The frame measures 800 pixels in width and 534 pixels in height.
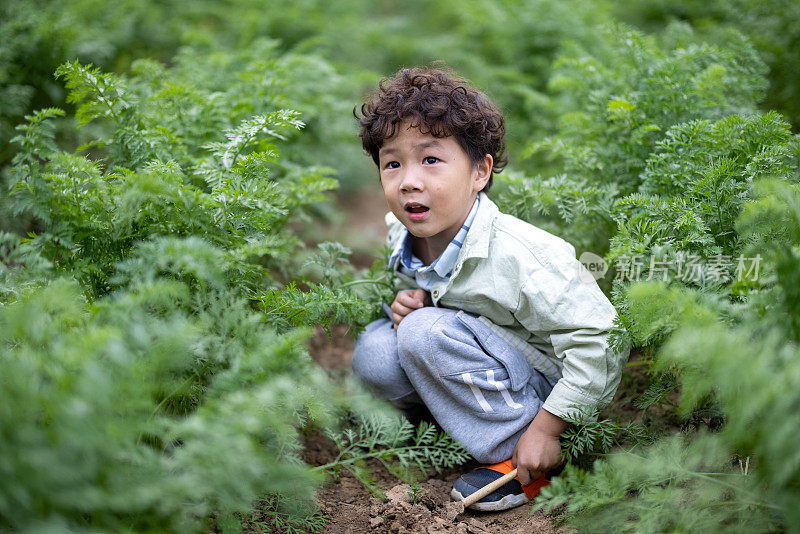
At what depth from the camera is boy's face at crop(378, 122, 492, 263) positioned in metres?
2.48

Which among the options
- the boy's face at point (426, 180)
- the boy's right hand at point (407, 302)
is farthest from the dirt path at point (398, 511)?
the boy's face at point (426, 180)

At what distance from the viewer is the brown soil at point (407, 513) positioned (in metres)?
2.19

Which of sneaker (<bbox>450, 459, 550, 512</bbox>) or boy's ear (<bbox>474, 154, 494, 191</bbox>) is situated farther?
boy's ear (<bbox>474, 154, 494, 191</bbox>)

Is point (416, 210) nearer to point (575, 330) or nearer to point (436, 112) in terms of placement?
point (436, 112)

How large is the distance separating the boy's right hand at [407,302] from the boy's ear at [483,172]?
21.1 inches

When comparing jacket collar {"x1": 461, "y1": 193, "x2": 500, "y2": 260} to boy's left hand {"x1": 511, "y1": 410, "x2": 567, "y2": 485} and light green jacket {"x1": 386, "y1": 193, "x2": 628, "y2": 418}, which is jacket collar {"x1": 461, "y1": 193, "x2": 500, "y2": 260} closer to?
light green jacket {"x1": 386, "y1": 193, "x2": 628, "y2": 418}

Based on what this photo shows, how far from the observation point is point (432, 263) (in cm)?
265

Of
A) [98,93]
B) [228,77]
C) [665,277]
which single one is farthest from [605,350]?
[228,77]

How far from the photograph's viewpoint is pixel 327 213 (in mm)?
4223

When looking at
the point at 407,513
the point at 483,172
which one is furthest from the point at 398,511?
the point at 483,172

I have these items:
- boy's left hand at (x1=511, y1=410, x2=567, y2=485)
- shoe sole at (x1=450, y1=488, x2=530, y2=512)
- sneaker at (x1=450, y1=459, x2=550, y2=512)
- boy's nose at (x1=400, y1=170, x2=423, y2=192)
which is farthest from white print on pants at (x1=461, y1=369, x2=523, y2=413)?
boy's nose at (x1=400, y1=170, x2=423, y2=192)

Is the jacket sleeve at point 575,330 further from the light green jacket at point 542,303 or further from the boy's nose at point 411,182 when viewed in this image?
the boy's nose at point 411,182

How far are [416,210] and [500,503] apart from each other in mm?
1207

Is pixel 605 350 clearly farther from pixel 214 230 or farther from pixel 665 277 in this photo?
pixel 214 230
